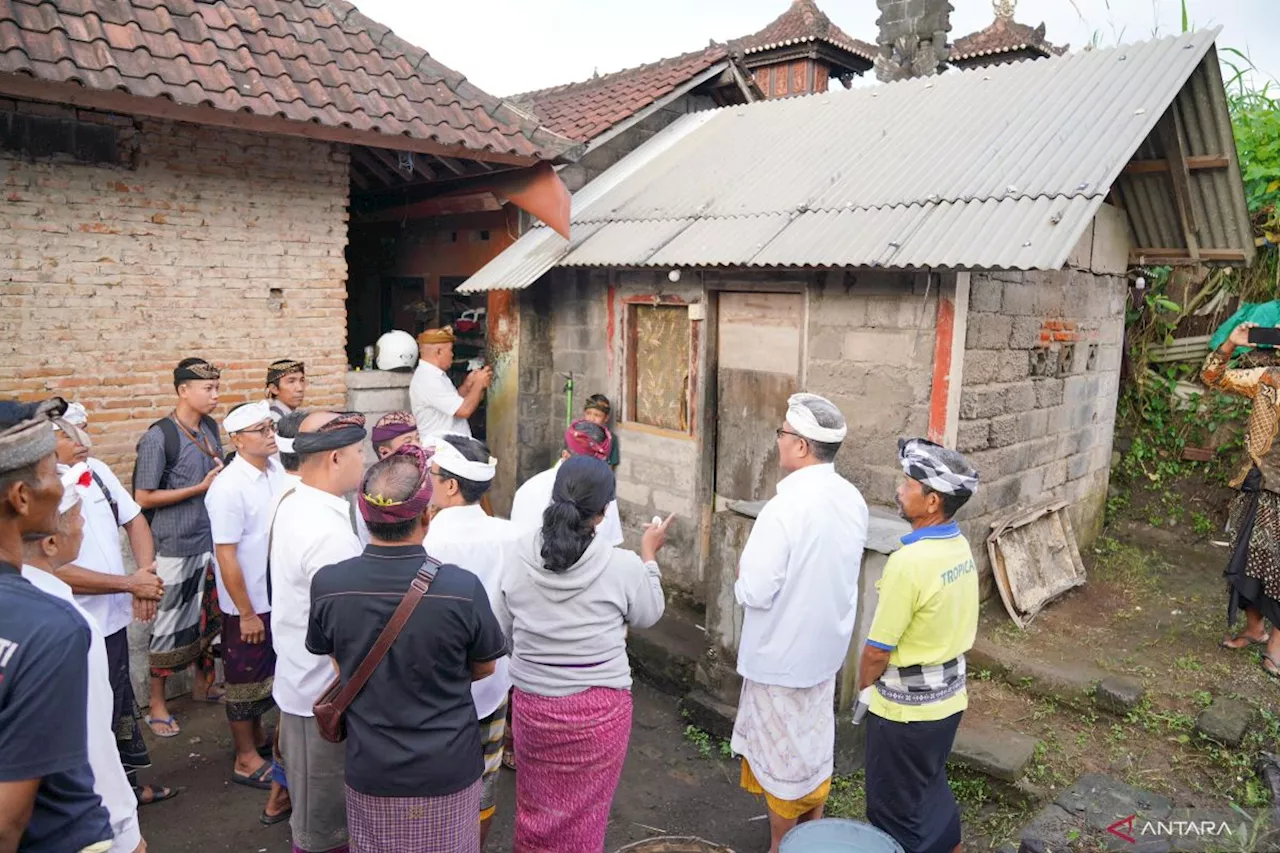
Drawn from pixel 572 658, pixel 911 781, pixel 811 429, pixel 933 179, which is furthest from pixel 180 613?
pixel 933 179

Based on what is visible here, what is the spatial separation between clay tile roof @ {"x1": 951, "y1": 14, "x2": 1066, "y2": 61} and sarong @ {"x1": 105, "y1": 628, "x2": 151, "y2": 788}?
2023cm

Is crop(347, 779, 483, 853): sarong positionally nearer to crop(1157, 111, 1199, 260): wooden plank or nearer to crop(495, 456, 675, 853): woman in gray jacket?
crop(495, 456, 675, 853): woman in gray jacket

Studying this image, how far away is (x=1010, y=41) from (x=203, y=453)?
19.4 metres

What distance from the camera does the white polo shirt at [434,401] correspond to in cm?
704

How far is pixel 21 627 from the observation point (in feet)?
6.40

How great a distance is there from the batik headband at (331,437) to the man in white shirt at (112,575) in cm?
109

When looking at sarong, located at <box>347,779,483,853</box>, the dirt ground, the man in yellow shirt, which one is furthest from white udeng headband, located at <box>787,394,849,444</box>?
the dirt ground

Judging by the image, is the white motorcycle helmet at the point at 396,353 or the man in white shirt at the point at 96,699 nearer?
the man in white shirt at the point at 96,699

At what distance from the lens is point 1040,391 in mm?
6672

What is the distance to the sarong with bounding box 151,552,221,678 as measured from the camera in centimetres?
502

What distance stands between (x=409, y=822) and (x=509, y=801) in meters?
1.97

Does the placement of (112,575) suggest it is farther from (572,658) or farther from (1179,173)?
(1179,173)

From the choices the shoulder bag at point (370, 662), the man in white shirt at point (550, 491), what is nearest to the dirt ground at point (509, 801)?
the man in white shirt at point (550, 491)

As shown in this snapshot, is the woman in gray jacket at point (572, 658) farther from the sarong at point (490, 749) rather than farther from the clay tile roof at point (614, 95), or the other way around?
the clay tile roof at point (614, 95)
